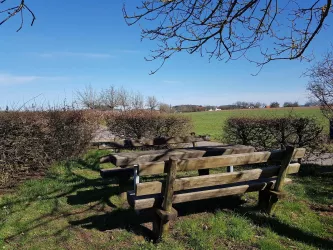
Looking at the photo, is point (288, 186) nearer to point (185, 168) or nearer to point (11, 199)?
point (185, 168)

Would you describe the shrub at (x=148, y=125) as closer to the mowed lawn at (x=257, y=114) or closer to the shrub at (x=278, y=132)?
the mowed lawn at (x=257, y=114)

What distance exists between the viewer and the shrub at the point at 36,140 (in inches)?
242

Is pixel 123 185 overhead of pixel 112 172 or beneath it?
beneath

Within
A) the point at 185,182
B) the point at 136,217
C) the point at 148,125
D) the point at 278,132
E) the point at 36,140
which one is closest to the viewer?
the point at 185,182

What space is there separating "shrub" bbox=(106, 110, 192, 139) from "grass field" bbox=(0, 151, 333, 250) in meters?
6.77

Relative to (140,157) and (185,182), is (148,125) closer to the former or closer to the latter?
(140,157)

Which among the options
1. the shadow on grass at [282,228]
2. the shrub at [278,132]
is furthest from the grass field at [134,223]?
the shrub at [278,132]

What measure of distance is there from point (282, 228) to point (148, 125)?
893cm

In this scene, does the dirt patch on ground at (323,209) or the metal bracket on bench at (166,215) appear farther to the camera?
the dirt patch on ground at (323,209)

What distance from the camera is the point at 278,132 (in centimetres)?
894

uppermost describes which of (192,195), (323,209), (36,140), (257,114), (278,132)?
(257,114)

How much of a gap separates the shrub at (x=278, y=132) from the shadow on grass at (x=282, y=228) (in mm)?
4606

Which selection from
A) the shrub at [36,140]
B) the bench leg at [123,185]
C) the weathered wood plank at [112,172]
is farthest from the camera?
the shrub at [36,140]

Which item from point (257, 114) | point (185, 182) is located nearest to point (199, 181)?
point (185, 182)
